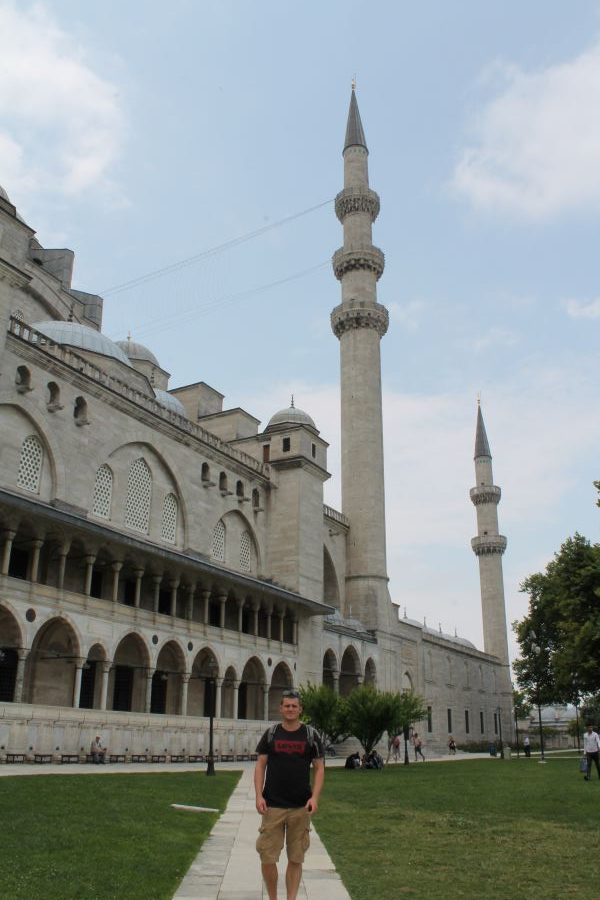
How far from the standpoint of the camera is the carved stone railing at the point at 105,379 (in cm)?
2673

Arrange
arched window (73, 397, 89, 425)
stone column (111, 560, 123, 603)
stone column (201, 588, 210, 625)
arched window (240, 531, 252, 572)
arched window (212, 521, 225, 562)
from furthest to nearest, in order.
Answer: arched window (240, 531, 252, 572), arched window (212, 521, 225, 562), stone column (201, 588, 210, 625), arched window (73, 397, 89, 425), stone column (111, 560, 123, 603)

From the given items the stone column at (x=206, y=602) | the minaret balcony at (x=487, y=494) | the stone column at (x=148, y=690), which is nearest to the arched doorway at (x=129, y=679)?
the stone column at (x=148, y=690)

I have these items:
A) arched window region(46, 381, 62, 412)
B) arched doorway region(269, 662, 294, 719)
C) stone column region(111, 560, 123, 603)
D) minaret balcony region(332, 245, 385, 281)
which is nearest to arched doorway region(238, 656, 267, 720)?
arched doorway region(269, 662, 294, 719)

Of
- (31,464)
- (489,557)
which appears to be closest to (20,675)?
(31,464)

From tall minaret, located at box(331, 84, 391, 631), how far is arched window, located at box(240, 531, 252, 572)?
10.0 meters

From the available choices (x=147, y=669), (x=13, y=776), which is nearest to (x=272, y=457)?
(x=147, y=669)

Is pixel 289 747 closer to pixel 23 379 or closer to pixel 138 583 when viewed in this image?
pixel 23 379

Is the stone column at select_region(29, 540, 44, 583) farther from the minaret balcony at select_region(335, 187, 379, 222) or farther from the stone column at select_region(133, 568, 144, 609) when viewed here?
the minaret balcony at select_region(335, 187, 379, 222)

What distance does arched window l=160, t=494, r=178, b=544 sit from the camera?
3278cm

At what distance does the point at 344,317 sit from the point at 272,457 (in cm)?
1200

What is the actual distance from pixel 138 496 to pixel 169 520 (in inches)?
88.9

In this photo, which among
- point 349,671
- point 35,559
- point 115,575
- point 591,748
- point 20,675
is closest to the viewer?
point 591,748

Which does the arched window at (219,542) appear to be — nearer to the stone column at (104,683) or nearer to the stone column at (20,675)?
the stone column at (104,683)

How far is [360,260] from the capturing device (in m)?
49.8
